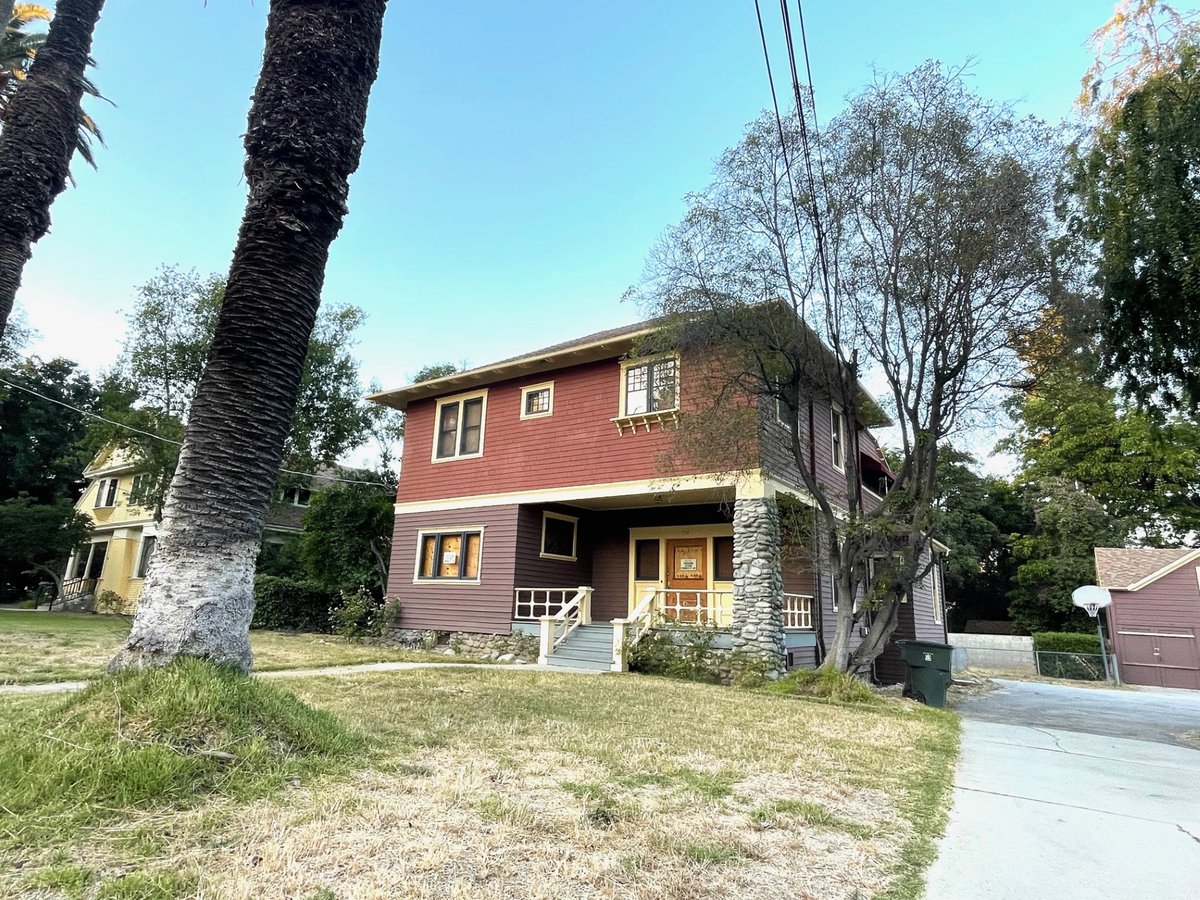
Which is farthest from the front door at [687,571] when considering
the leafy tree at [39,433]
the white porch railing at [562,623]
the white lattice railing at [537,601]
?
the leafy tree at [39,433]

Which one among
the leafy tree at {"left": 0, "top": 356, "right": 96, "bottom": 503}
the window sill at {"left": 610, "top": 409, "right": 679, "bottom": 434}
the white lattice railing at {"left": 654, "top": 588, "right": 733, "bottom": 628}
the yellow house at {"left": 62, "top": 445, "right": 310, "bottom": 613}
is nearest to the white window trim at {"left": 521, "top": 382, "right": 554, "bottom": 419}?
the window sill at {"left": 610, "top": 409, "right": 679, "bottom": 434}

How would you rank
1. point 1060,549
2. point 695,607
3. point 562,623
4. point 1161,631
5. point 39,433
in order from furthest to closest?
point 39,433 < point 1060,549 < point 1161,631 < point 562,623 < point 695,607

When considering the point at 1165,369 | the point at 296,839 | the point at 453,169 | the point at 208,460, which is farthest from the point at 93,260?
the point at 1165,369

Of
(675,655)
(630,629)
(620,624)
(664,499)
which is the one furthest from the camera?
(664,499)

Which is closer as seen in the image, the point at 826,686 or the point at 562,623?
the point at 826,686

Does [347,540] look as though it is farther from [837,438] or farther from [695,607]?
[837,438]

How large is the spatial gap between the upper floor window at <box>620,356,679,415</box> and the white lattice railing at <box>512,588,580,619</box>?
3.84m

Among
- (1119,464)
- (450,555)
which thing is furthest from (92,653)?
(1119,464)

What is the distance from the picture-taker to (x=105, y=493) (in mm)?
29000

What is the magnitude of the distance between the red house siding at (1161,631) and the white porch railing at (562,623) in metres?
16.4

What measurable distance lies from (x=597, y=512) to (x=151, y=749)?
12315 mm

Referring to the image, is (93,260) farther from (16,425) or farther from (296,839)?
(16,425)

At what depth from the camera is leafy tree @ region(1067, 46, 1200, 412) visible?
6.33 m

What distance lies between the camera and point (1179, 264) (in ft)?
21.1
